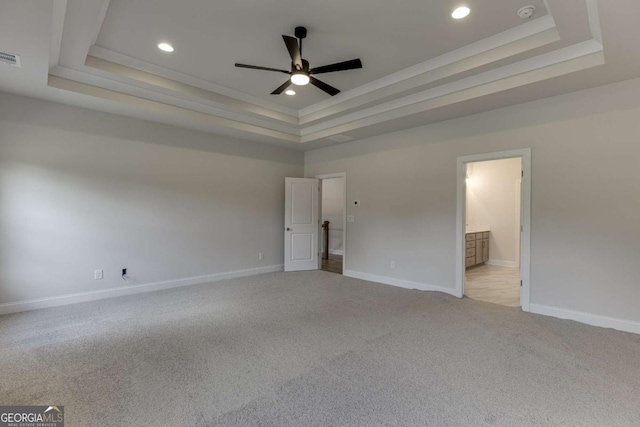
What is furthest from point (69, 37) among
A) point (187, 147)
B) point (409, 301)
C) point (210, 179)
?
point (409, 301)

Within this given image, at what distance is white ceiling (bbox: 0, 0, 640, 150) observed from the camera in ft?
8.18

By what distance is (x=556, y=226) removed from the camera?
3.58 metres

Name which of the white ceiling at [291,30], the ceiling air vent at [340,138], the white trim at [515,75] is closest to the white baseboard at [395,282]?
the ceiling air vent at [340,138]

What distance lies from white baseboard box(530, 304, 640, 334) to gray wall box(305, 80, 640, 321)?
0.05m

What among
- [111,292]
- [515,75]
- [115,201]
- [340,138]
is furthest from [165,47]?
[515,75]

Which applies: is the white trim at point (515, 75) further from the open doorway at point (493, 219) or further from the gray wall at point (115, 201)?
the open doorway at point (493, 219)

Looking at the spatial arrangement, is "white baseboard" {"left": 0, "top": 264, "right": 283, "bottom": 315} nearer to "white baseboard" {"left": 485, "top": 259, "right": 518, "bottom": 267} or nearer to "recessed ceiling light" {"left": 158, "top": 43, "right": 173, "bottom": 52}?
"recessed ceiling light" {"left": 158, "top": 43, "right": 173, "bottom": 52}

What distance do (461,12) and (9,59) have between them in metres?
4.18

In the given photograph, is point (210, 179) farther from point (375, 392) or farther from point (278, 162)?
point (375, 392)

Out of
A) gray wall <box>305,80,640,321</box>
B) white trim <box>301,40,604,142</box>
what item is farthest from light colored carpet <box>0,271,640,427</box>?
white trim <box>301,40,604,142</box>

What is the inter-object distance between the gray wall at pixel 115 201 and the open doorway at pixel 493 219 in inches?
189

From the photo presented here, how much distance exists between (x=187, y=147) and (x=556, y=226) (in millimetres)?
5510

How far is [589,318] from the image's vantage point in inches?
132

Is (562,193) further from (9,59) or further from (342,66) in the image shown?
(9,59)
